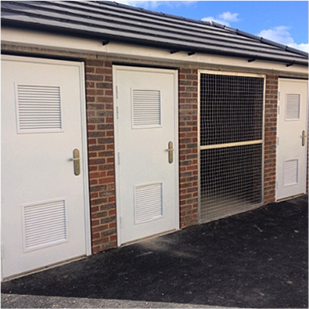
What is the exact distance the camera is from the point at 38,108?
135 inches

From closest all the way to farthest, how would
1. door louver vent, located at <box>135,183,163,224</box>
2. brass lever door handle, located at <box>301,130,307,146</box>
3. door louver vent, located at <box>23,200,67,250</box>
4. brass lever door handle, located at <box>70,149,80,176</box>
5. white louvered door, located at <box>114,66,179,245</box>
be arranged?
1. door louver vent, located at <box>23,200,67,250</box>
2. brass lever door handle, located at <box>70,149,80,176</box>
3. white louvered door, located at <box>114,66,179,245</box>
4. door louver vent, located at <box>135,183,163,224</box>
5. brass lever door handle, located at <box>301,130,307,146</box>

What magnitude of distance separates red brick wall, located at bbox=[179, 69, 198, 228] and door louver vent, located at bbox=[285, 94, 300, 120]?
7.61ft

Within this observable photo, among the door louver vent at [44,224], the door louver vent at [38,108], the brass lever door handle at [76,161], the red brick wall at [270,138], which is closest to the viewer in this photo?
the door louver vent at [38,108]

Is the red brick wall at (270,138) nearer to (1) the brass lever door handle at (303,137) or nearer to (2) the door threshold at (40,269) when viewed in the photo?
(1) the brass lever door handle at (303,137)

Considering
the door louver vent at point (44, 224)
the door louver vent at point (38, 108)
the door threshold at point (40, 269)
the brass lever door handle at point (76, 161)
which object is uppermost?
the door louver vent at point (38, 108)

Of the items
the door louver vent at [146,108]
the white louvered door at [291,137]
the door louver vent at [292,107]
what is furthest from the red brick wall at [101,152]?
the door louver vent at [292,107]

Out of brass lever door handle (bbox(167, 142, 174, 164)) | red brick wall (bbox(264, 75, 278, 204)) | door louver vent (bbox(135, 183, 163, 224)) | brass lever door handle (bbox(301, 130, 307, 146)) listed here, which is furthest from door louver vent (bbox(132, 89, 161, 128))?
brass lever door handle (bbox(301, 130, 307, 146))

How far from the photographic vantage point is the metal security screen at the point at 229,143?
16.8 ft

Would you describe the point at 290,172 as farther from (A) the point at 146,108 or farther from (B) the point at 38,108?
(B) the point at 38,108

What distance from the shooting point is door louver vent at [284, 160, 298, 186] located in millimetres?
6385

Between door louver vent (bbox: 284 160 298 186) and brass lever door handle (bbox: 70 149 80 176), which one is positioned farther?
door louver vent (bbox: 284 160 298 186)

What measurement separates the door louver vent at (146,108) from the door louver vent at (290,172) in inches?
128

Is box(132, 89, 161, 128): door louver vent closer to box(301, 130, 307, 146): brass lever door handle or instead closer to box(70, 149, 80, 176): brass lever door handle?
box(70, 149, 80, 176): brass lever door handle

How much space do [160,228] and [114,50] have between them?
251cm
